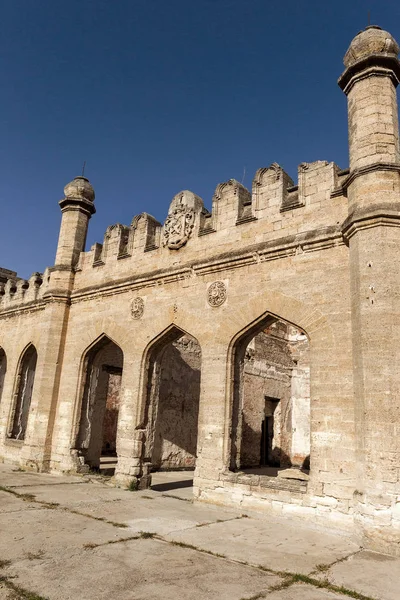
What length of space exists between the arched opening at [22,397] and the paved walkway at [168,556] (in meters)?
6.17

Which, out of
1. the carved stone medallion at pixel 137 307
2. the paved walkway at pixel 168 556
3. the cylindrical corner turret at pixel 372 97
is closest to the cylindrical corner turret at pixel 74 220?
the carved stone medallion at pixel 137 307

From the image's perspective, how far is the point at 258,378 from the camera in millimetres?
16453

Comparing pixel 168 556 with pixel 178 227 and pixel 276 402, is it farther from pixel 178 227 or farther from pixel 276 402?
pixel 276 402

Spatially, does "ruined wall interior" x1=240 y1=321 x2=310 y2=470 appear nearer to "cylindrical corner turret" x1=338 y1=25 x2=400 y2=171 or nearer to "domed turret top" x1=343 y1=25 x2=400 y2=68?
"cylindrical corner turret" x1=338 y1=25 x2=400 y2=171

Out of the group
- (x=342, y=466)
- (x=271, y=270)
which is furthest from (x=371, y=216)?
(x=342, y=466)

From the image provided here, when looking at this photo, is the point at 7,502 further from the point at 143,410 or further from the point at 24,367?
the point at 24,367

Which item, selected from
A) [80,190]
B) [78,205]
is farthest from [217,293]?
[80,190]

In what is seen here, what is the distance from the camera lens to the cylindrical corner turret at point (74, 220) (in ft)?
41.5

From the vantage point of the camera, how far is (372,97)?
7.46 meters

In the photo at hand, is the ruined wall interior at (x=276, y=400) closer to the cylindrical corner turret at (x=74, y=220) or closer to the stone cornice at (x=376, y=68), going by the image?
the cylindrical corner turret at (x=74, y=220)

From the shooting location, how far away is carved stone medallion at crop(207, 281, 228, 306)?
9023 mm

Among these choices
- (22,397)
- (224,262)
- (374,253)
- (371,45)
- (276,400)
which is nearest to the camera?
(374,253)

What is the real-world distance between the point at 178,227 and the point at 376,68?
480 cm

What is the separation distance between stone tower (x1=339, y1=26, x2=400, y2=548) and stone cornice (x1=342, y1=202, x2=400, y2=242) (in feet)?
0.04
